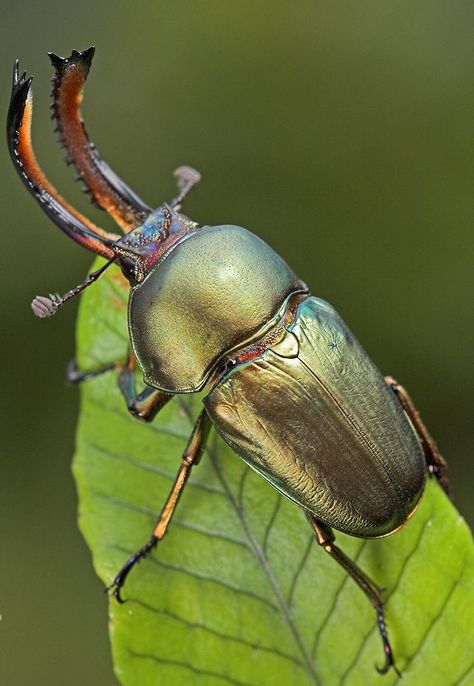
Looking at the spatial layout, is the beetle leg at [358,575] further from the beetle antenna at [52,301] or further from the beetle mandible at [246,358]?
the beetle antenna at [52,301]

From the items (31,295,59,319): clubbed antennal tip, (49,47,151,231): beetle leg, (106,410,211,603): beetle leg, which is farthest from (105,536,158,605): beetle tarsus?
(49,47,151,231): beetle leg

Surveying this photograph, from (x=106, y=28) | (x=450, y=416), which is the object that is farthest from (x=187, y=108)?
(x=450, y=416)

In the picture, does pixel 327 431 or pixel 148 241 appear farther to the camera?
pixel 148 241

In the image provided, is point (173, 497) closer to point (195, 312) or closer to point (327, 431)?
point (327, 431)

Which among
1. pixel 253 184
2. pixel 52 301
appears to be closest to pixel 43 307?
pixel 52 301

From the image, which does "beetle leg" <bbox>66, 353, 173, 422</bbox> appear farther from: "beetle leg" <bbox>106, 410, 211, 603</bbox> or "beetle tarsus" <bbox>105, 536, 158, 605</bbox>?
"beetle tarsus" <bbox>105, 536, 158, 605</bbox>

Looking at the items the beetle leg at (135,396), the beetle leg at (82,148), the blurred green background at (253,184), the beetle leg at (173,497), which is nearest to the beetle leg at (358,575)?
the beetle leg at (173,497)
